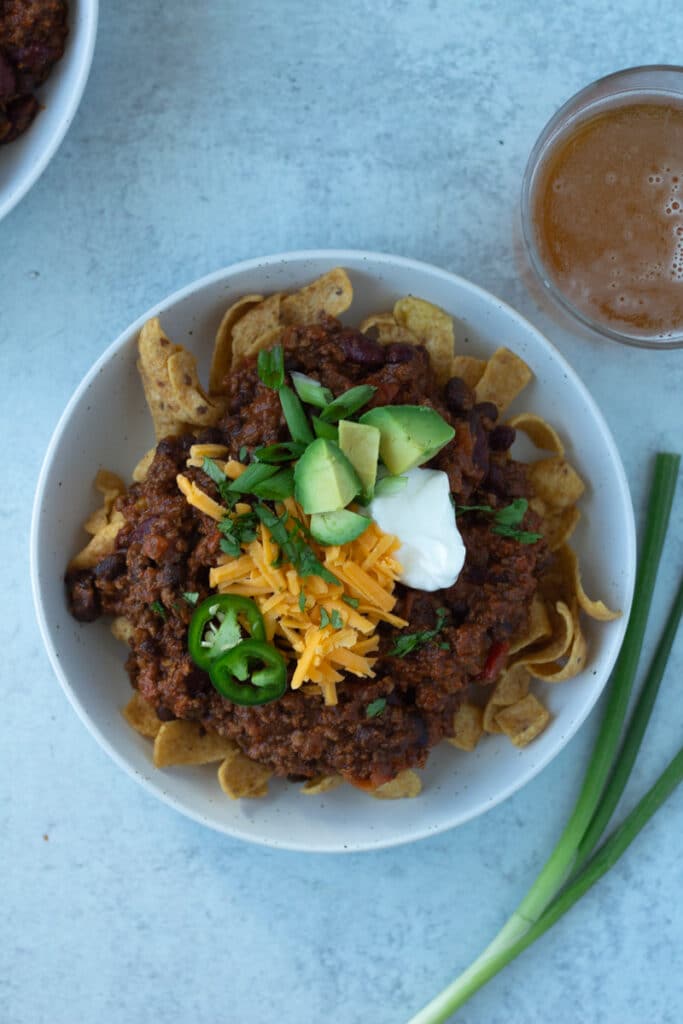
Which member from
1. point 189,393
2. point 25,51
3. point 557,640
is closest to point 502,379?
point 557,640

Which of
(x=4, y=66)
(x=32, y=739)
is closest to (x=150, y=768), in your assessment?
(x=32, y=739)

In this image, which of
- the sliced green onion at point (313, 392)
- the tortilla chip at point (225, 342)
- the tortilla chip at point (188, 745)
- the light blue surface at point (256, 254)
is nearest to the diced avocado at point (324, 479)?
the sliced green onion at point (313, 392)

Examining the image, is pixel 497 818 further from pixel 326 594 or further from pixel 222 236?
pixel 222 236

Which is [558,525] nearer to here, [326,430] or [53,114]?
[326,430]

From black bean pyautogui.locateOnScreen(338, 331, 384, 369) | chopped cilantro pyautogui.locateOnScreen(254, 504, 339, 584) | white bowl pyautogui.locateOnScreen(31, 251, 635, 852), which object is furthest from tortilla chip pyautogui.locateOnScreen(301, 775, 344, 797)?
black bean pyautogui.locateOnScreen(338, 331, 384, 369)

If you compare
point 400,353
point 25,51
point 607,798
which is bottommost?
point 607,798
